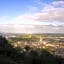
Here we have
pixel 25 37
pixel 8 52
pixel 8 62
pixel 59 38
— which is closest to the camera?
pixel 8 62

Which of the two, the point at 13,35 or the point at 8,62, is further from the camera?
the point at 13,35

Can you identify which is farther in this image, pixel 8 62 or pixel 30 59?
pixel 30 59

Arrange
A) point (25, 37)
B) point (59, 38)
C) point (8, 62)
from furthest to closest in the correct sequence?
point (59, 38)
point (25, 37)
point (8, 62)

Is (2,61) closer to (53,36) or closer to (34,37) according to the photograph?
(34,37)

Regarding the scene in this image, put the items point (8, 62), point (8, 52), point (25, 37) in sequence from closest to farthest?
point (8, 62) → point (8, 52) → point (25, 37)

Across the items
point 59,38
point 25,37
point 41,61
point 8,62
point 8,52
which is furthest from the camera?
point 59,38

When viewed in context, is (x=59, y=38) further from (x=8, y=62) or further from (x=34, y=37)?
(x=8, y=62)

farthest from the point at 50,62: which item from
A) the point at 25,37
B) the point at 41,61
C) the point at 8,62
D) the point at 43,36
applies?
the point at 43,36

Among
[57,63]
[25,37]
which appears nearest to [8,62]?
[57,63]
